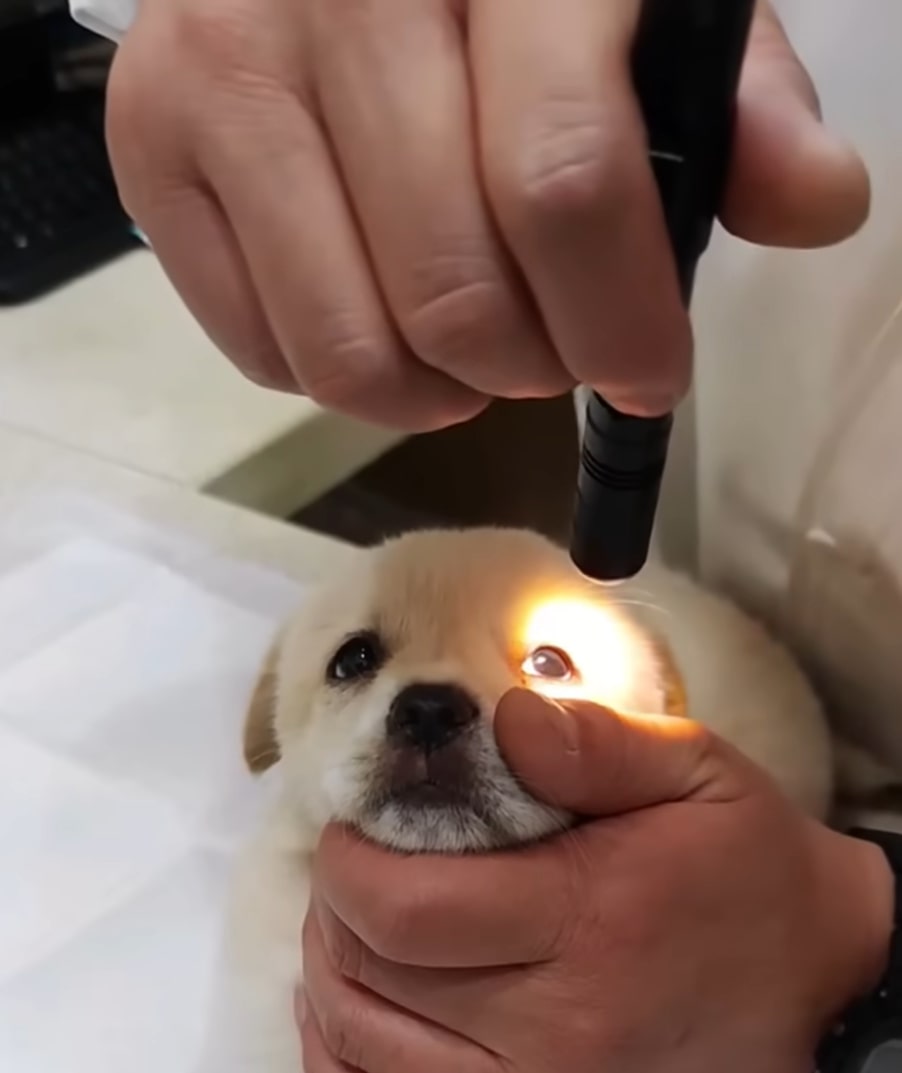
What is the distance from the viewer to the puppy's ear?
0.61m

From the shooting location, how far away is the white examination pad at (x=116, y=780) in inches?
22.4

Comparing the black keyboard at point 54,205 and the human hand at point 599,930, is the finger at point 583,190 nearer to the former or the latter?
the human hand at point 599,930

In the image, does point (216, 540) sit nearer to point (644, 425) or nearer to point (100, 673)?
point (100, 673)

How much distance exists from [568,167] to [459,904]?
0.24 metres

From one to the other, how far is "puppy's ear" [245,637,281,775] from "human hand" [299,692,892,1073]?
99 millimetres

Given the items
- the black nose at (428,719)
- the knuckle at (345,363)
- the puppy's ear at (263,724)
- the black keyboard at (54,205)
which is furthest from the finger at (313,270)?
the black keyboard at (54,205)

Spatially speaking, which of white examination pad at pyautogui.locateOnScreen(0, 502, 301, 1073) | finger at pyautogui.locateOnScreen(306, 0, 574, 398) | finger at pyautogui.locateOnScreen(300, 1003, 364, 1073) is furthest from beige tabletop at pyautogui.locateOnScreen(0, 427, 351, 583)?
finger at pyautogui.locateOnScreen(306, 0, 574, 398)

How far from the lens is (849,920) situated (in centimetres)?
54

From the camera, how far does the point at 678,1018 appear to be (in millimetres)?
496

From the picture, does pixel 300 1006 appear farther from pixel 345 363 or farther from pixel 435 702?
pixel 345 363

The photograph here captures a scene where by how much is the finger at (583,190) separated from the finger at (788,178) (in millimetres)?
25

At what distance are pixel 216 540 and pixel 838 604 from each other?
1.16 feet

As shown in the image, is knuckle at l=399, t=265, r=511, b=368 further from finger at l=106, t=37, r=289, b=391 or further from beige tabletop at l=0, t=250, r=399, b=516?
beige tabletop at l=0, t=250, r=399, b=516

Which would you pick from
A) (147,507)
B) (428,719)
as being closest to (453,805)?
(428,719)
